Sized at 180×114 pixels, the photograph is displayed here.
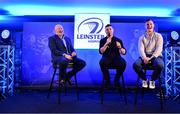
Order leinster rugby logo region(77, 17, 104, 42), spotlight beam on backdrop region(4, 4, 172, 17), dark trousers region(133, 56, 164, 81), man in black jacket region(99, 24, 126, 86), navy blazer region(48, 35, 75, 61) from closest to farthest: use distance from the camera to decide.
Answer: dark trousers region(133, 56, 164, 81) → man in black jacket region(99, 24, 126, 86) → navy blazer region(48, 35, 75, 61) → spotlight beam on backdrop region(4, 4, 172, 17) → leinster rugby logo region(77, 17, 104, 42)

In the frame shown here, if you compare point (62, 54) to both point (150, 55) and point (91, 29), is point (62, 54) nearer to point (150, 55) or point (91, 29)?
point (150, 55)

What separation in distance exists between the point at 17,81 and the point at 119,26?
249 cm

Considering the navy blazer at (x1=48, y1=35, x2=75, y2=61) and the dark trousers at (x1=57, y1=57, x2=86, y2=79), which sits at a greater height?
the navy blazer at (x1=48, y1=35, x2=75, y2=61)

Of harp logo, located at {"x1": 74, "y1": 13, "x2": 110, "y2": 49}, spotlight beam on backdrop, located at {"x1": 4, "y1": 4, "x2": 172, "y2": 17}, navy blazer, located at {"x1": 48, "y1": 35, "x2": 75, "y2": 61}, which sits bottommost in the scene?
navy blazer, located at {"x1": 48, "y1": 35, "x2": 75, "y2": 61}

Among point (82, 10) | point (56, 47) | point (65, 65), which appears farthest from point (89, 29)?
point (65, 65)

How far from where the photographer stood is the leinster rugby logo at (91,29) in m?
5.76

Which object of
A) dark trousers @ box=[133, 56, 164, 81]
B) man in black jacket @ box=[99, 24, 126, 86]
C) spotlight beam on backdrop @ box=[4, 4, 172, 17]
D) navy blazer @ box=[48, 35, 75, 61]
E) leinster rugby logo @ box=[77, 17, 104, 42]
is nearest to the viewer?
dark trousers @ box=[133, 56, 164, 81]

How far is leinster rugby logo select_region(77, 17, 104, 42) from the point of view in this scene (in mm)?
5758

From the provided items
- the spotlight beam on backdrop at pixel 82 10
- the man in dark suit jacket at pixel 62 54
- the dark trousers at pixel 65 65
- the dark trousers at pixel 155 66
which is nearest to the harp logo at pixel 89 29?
the spotlight beam on backdrop at pixel 82 10

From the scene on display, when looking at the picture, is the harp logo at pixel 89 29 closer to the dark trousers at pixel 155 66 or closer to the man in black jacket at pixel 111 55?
the man in black jacket at pixel 111 55

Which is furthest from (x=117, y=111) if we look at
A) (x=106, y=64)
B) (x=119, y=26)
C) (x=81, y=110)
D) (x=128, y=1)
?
(x=119, y=26)

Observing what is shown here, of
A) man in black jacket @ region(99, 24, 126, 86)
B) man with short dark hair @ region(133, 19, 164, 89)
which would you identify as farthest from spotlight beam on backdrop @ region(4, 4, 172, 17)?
man with short dark hair @ region(133, 19, 164, 89)

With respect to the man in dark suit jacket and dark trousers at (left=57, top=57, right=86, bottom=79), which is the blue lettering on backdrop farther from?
dark trousers at (left=57, top=57, right=86, bottom=79)

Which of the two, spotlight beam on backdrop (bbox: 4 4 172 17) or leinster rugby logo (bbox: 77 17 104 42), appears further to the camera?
leinster rugby logo (bbox: 77 17 104 42)
